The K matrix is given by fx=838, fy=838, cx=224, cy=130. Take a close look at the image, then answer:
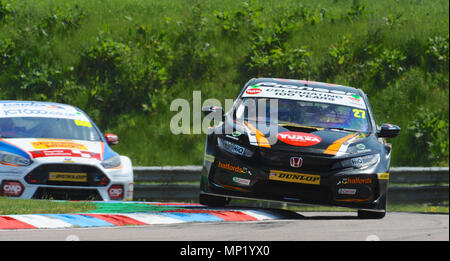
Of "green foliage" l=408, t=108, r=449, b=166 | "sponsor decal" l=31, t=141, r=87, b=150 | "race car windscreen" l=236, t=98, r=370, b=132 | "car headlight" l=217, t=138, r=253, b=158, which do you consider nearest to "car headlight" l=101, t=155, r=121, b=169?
"sponsor decal" l=31, t=141, r=87, b=150

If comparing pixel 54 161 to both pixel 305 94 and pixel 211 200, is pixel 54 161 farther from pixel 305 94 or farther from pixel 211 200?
pixel 305 94

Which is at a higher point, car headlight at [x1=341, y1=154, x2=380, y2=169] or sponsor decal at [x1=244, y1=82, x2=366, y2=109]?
sponsor decal at [x1=244, y1=82, x2=366, y2=109]

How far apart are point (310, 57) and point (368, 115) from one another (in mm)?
10293

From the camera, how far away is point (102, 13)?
23094 mm

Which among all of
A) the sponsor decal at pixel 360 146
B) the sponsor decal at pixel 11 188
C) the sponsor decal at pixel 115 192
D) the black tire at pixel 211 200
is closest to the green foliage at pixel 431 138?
the sponsor decal at pixel 115 192

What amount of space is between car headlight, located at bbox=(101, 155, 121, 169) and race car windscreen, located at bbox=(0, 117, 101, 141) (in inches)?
33.1

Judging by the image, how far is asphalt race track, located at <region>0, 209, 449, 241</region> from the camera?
762 centimetres

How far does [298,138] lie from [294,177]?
49 cm

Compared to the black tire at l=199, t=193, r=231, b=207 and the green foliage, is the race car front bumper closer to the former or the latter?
the black tire at l=199, t=193, r=231, b=207

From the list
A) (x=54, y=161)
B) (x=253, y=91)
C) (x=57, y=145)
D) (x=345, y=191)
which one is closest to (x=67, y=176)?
(x=54, y=161)

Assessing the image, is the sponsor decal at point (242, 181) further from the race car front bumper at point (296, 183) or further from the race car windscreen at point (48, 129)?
the race car windscreen at point (48, 129)

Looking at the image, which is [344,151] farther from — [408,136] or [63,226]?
[408,136]

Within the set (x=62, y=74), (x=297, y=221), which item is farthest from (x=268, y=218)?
(x=62, y=74)
